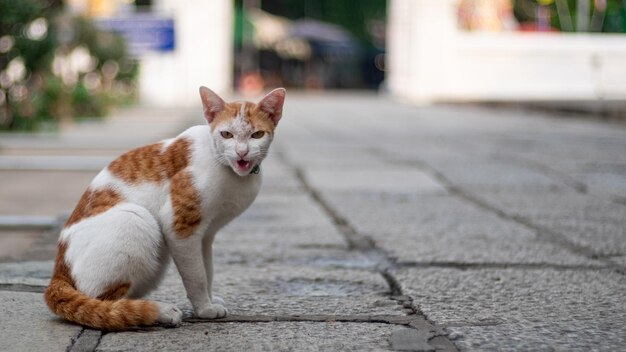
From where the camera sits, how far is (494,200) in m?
4.66

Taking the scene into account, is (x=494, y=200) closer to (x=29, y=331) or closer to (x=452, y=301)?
(x=452, y=301)

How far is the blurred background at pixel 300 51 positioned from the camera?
8.62m

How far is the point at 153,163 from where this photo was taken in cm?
227

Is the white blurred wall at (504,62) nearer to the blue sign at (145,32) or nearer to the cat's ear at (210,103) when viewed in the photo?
the blue sign at (145,32)

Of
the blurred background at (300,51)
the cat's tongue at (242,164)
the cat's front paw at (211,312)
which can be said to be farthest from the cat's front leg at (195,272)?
the blurred background at (300,51)

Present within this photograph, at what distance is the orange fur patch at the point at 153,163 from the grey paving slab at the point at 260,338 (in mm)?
391

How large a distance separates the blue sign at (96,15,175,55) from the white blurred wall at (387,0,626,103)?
8432 mm

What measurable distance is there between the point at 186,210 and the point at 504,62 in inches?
733

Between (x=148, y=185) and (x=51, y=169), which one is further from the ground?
(x=148, y=185)

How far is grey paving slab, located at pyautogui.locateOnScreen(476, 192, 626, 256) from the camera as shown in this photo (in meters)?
3.47

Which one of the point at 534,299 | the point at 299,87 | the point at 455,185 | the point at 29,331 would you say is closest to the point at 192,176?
the point at 29,331

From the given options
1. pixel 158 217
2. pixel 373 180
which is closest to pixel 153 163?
pixel 158 217

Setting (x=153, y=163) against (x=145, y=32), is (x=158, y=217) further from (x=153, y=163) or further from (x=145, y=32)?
(x=145, y=32)

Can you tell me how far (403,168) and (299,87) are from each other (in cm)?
2930
